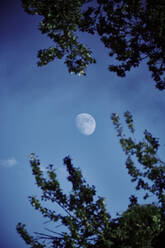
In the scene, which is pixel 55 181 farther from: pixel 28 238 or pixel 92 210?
pixel 28 238

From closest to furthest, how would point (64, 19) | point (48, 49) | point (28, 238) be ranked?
point (28, 238) < point (64, 19) < point (48, 49)

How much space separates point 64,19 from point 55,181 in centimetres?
841

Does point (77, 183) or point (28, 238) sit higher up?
point (77, 183)

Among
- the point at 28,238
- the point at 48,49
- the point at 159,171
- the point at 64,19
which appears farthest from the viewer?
the point at 48,49

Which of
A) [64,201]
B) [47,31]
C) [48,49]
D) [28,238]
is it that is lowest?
[28,238]

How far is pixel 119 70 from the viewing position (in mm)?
9039

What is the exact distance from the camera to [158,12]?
7008mm

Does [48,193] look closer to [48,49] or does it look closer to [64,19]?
[48,49]

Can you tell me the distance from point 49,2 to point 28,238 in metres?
11.1

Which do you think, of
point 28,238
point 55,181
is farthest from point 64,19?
point 28,238

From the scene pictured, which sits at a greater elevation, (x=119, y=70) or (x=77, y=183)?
(x=119, y=70)

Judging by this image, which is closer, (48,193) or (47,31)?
(48,193)


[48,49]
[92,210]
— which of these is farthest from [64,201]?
[48,49]

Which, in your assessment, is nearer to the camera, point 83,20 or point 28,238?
point 28,238
